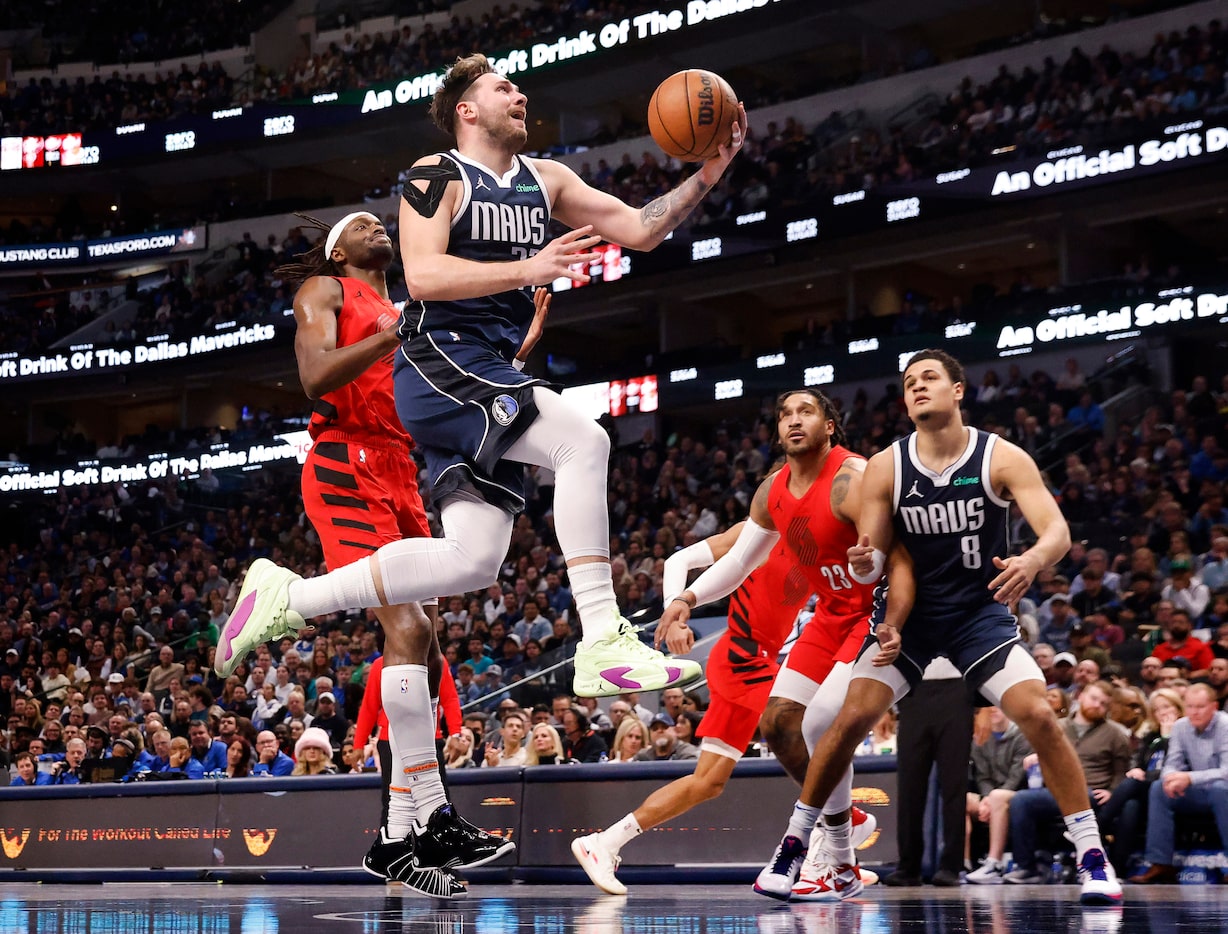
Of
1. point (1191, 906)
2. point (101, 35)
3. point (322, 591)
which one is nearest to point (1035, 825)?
point (1191, 906)

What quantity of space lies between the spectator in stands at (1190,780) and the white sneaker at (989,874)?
2.40 feet

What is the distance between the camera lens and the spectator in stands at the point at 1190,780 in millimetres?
7438

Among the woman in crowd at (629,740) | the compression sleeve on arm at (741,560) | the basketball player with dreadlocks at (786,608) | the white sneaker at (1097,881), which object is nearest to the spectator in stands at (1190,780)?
the basketball player with dreadlocks at (786,608)

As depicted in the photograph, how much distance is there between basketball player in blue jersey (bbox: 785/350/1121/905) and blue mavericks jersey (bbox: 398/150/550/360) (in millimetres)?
1707

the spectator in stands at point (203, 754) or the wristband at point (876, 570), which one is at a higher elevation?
the wristband at point (876, 570)

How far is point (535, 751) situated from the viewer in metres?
10.7

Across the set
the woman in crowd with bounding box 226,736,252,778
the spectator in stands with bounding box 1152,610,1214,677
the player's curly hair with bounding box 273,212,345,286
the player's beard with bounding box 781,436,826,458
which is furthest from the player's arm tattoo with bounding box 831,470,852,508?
the woman in crowd with bounding box 226,736,252,778

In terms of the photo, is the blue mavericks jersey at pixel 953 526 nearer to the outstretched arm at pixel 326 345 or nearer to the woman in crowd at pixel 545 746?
the outstretched arm at pixel 326 345

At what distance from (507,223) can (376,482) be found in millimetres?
1412

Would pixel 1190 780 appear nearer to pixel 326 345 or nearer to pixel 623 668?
pixel 623 668

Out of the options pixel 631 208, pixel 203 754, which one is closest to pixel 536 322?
pixel 631 208

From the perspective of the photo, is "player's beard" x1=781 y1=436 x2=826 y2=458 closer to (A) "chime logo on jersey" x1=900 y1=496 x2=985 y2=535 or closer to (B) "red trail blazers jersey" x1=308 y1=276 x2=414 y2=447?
(A) "chime logo on jersey" x1=900 y1=496 x2=985 y2=535

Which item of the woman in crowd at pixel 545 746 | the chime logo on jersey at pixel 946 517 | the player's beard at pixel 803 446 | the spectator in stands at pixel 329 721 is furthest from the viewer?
the spectator in stands at pixel 329 721

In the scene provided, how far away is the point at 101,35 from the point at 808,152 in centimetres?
A: 2287
